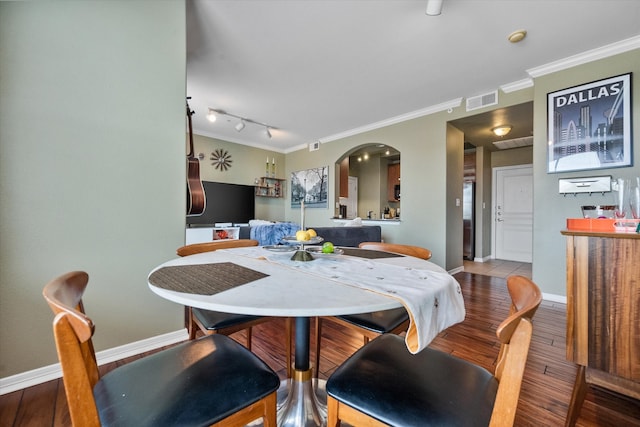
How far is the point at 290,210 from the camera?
649cm

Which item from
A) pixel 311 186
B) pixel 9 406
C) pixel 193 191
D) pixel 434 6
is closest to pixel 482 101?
pixel 434 6

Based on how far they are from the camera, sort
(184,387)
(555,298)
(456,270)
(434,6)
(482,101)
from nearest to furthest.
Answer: (184,387)
(434,6)
(555,298)
(482,101)
(456,270)

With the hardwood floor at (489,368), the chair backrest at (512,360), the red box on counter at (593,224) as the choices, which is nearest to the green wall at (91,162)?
the hardwood floor at (489,368)

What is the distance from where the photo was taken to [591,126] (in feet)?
8.64

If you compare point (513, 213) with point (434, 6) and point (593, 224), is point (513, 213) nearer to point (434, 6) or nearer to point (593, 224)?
point (593, 224)

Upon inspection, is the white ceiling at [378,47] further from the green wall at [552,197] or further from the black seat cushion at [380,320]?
the black seat cushion at [380,320]

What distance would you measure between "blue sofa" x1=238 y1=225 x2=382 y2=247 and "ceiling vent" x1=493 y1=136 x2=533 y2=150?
3.35 metres

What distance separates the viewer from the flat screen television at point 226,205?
5125mm

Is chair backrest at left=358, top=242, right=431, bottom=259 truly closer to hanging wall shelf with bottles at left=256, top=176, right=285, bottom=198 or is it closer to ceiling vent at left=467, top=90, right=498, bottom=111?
ceiling vent at left=467, top=90, right=498, bottom=111

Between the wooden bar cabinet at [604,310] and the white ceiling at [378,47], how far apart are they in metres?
1.98

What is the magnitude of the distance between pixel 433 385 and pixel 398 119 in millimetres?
4372

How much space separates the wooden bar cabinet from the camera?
42.9 inches

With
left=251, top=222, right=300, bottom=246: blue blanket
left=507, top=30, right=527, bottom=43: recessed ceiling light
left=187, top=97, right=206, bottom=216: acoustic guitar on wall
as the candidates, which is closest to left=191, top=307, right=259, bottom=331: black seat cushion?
left=187, top=97, right=206, bottom=216: acoustic guitar on wall

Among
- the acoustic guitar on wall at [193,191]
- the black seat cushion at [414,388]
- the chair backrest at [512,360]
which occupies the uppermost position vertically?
the acoustic guitar on wall at [193,191]
